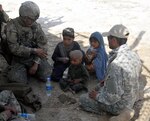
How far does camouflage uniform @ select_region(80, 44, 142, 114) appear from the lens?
5180mm

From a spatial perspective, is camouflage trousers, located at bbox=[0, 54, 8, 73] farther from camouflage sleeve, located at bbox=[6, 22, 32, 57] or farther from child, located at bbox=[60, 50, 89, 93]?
child, located at bbox=[60, 50, 89, 93]

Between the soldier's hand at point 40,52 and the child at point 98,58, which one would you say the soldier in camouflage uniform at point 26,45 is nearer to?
the soldier's hand at point 40,52

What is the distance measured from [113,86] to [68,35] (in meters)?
2.04

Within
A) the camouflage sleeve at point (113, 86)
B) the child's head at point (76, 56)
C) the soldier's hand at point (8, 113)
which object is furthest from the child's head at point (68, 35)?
the soldier's hand at point (8, 113)

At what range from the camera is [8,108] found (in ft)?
16.5

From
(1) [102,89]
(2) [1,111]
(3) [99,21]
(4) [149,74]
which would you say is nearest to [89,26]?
(3) [99,21]

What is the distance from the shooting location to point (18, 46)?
677cm

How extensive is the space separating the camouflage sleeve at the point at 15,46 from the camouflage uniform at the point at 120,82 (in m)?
1.90

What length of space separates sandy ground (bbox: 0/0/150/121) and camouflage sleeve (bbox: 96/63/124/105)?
0.63 m

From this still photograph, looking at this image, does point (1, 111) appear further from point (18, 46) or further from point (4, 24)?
point (4, 24)

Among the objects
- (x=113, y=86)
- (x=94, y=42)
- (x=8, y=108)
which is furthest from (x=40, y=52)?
(x=113, y=86)

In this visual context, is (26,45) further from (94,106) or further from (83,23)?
(83,23)

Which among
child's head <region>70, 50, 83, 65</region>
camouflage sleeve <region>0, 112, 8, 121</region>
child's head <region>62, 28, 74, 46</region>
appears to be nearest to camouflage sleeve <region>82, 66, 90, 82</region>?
child's head <region>70, 50, 83, 65</region>

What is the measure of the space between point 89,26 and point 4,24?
3714mm
